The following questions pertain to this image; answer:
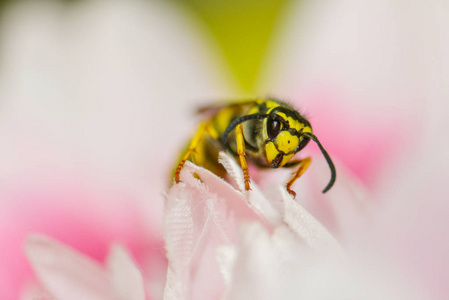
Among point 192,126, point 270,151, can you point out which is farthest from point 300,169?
point 192,126

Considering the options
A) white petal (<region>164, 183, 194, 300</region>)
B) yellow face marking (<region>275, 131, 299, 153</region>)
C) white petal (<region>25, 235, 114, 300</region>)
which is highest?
yellow face marking (<region>275, 131, 299, 153</region>)

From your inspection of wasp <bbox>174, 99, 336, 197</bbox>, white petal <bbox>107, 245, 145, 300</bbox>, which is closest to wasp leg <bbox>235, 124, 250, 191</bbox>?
wasp <bbox>174, 99, 336, 197</bbox>

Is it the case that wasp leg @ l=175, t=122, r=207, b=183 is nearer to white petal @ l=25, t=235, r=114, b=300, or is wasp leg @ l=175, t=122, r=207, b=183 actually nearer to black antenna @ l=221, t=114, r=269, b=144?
black antenna @ l=221, t=114, r=269, b=144

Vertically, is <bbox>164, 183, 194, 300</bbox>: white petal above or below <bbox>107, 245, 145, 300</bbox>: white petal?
above

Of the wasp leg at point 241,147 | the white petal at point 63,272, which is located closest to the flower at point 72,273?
the white petal at point 63,272

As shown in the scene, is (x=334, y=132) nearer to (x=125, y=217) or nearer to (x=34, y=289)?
(x=125, y=217)

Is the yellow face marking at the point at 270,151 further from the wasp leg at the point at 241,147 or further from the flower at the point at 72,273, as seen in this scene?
the flower at the point at 72,273

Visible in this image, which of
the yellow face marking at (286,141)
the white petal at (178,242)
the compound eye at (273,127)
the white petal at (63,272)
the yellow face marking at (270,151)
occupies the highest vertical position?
the compound eye at (273,127)
